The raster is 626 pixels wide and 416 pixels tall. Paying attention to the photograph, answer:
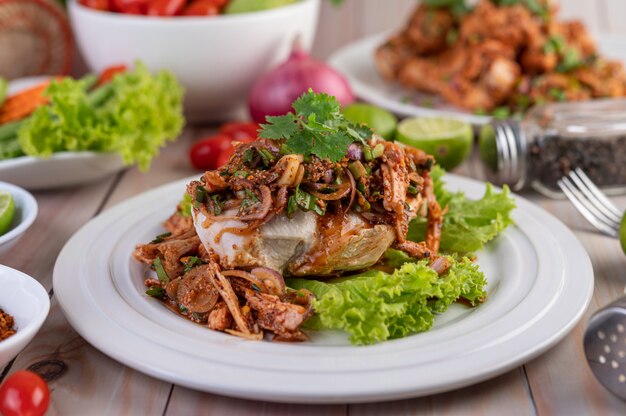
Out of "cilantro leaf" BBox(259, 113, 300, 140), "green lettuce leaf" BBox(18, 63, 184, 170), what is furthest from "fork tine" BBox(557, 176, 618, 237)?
"green lettuce leaf" BBox(18, 63, 184, 170)

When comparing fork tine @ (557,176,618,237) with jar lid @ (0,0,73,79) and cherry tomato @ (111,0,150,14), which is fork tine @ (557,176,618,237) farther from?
jar lid @ (0,0,73,79)

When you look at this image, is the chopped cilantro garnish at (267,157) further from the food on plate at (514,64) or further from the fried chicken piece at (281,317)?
the food on plate at (514,64)

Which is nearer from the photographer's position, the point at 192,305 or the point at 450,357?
the point at 450,357

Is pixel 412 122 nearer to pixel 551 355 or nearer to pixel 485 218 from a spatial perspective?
pixel 485 218

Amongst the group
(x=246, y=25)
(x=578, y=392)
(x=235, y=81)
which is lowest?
(x=235, y=81)

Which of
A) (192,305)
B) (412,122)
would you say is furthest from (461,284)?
(412,122)

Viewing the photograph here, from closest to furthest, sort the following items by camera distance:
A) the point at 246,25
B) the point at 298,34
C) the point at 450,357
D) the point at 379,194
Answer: the point at 450,357
the point at 379,194
the point at 246,25
the point at 298,34

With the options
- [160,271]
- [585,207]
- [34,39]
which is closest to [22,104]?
[34,39]

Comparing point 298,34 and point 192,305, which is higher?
point 192,305
